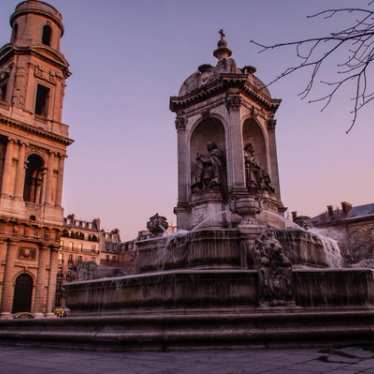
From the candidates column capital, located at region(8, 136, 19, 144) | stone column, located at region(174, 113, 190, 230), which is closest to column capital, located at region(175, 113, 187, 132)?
stone column, located at region(174, 113, 190, 230)

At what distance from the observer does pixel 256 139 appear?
15.4 m

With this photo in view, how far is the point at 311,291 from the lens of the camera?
842cm

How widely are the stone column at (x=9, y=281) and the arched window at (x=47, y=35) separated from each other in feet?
78.7

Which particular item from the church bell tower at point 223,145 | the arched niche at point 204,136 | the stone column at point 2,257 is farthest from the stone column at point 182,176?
the stone column at point 2,257

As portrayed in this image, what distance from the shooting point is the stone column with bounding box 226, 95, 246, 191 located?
42.0 feet

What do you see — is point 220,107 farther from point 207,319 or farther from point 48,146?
point 48,146

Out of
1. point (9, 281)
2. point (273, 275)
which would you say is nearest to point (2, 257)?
point (9, 281)

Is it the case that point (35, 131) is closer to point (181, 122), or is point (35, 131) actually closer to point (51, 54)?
point (51, 54)

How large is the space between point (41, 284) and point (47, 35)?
28.5 m

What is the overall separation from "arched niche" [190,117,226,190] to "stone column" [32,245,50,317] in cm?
2859

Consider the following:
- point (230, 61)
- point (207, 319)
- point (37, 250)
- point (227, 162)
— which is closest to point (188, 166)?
point (227, 162)

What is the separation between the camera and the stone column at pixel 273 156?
14570mm

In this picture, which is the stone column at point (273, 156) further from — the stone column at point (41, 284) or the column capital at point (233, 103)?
the stone column at point (41, 284)

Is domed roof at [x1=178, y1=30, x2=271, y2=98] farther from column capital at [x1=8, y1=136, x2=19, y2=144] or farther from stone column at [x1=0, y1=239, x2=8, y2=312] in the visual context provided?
column capital at [x1=8, y1=136, x2=19, y2=144]
